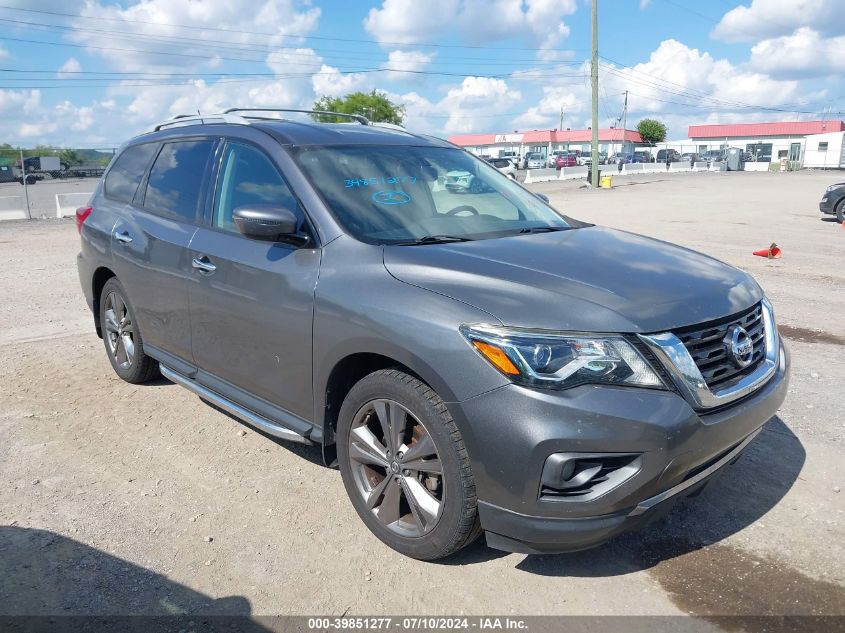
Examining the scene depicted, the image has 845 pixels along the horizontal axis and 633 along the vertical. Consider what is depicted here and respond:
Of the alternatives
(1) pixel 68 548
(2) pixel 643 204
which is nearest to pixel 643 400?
(1) pixel 68 548

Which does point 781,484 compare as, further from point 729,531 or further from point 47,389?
point 47,389

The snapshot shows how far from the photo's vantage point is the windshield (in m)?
3.53

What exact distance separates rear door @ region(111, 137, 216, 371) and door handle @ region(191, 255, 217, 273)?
9cm

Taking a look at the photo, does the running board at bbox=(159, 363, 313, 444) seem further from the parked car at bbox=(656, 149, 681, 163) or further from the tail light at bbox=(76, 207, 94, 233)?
the parked car at bbox=(656, 149, 681, 163)

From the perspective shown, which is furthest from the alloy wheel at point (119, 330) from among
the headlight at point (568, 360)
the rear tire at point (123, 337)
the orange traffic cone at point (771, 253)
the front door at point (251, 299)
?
the orange traffic cone at point (771, 253)

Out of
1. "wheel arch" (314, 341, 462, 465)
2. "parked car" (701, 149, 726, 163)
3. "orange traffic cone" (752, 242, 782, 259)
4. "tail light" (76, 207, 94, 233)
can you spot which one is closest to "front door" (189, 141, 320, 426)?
"wheel arch" (314, 341, 462, 465)

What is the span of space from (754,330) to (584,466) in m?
1.19

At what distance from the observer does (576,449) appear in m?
2.55

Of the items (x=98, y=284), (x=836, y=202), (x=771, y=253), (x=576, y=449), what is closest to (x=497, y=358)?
(x=576, y=449)

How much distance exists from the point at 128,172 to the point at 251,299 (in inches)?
91.0

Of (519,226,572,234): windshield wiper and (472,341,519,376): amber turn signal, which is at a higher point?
(519,226,572,234): windshield wiper

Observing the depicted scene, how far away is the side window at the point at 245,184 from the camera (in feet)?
12.3

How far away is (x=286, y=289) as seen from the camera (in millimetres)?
3482

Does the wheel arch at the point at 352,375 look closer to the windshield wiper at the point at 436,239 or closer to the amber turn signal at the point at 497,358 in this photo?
the amber turn signal at the point at 497,358
